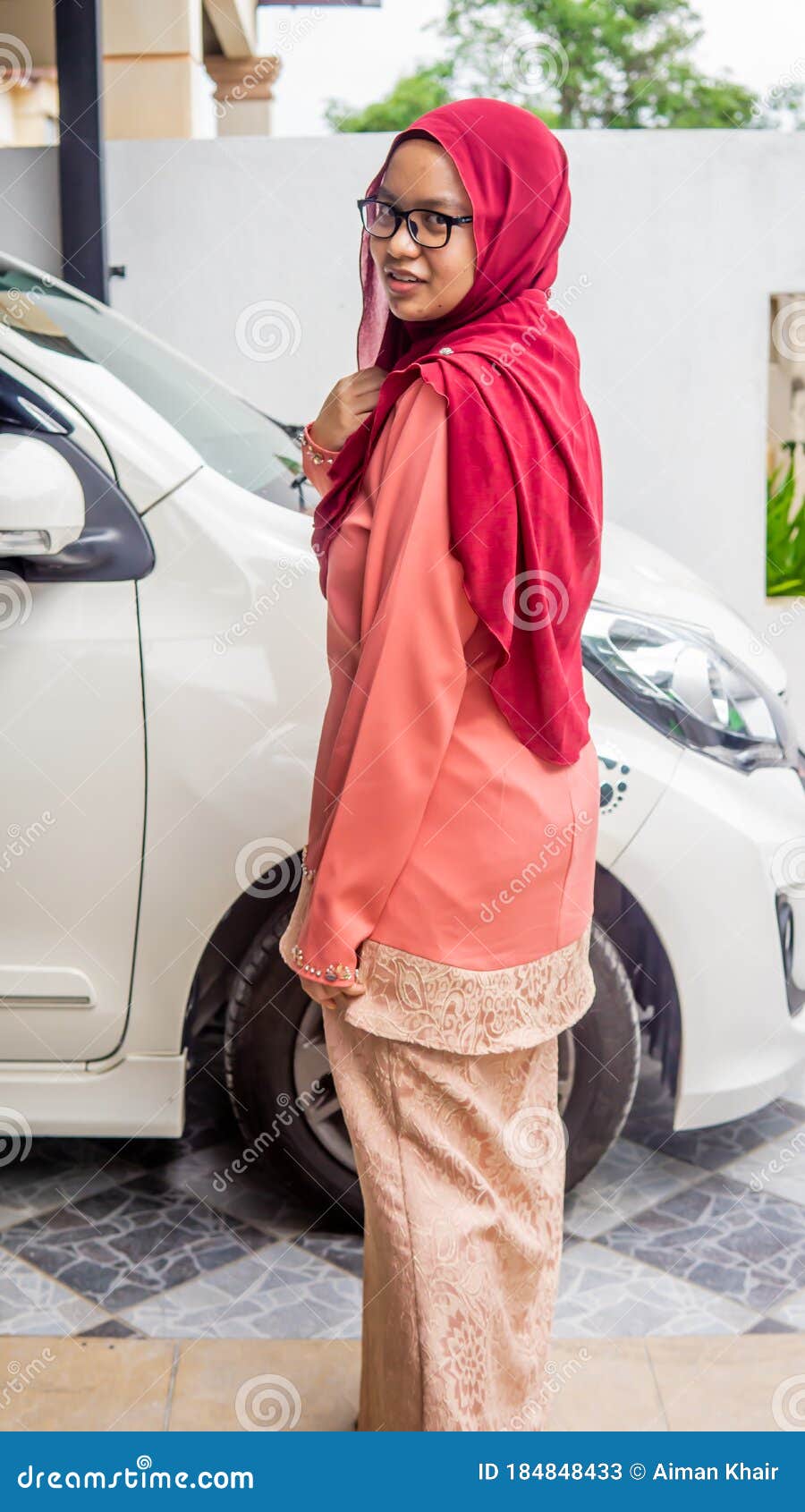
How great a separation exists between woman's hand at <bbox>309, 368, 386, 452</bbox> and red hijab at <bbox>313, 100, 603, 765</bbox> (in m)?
0.04

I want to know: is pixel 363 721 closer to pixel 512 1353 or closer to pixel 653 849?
pixel 512 1353

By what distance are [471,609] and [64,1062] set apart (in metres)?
1.34

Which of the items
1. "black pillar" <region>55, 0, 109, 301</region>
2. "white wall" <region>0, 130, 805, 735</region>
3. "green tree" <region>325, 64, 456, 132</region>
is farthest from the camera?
"green tree" <region>325, 64, 456, 132</region>

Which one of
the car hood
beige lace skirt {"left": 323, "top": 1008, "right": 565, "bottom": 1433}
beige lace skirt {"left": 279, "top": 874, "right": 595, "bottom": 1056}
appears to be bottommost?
beige lace skirt {"left": 323, "top": 1008, "right": 565, "bottom": 1433}

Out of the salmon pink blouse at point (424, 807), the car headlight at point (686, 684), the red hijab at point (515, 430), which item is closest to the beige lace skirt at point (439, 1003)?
the salmon pink blouse at point (424, 807)

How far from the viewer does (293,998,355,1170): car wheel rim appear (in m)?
2.42

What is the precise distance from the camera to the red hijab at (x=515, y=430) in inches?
55.6

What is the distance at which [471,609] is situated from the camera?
1465 mm

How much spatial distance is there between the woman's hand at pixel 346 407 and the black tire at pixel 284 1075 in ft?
3.18

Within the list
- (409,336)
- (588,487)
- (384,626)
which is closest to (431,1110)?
(384,626)

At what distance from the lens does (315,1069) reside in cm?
244

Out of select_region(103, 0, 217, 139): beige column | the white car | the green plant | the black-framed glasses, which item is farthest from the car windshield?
select_region(103, 0, 217, 139): beige column

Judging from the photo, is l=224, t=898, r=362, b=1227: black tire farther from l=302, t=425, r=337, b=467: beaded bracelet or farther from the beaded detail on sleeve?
l=302, t=425, r=337, b=467: beaded bracelet

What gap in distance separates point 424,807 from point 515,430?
0.42 metres
